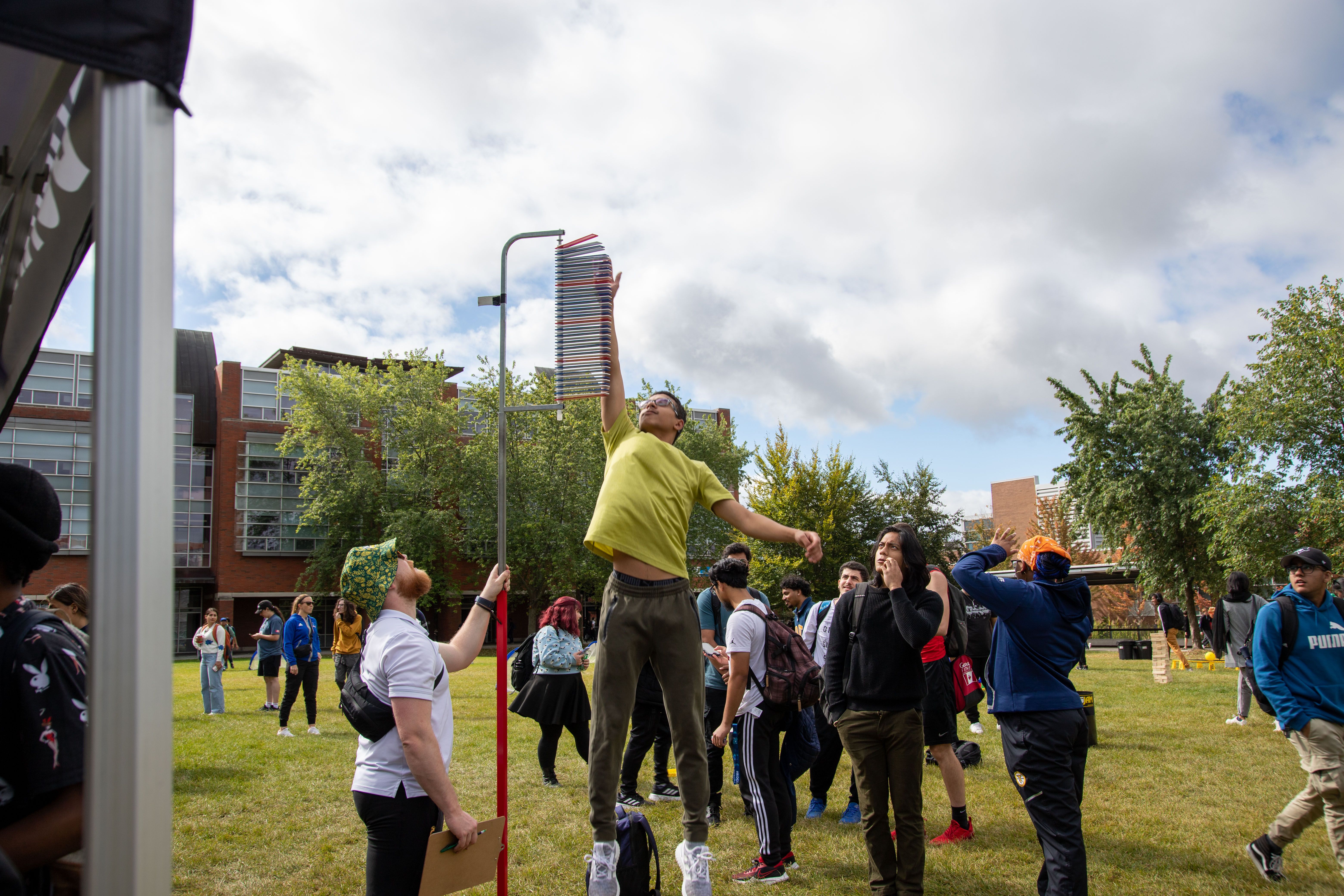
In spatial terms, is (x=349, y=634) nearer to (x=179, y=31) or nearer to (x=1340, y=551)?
(x=179, y=31)

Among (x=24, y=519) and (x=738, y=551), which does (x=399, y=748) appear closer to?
(x=24, y=519)

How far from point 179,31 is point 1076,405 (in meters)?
35.5

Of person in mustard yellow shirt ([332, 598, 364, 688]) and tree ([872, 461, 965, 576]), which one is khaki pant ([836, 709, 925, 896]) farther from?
tree ([872, 461, 965, 576])

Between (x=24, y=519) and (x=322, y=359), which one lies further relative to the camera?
(x=322, y=359)

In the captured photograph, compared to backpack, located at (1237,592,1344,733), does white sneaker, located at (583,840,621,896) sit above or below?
below

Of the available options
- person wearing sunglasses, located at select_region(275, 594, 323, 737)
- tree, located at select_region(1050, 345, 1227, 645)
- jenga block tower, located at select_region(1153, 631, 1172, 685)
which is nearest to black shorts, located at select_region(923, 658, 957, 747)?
person wearing sunglasses, located at select_region(275, 594, 323, 737)

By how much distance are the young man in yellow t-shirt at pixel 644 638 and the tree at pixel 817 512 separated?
36.7m

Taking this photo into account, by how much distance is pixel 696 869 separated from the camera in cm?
419

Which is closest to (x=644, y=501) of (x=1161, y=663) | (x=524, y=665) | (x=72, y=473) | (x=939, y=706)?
(x=939, y=706)

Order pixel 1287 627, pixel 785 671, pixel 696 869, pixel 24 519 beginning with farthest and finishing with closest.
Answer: pixel 785 671
pixel 1287 627
pixel 696 869
pixel 24 519

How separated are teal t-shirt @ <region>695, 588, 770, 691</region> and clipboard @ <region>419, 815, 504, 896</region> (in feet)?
12.5

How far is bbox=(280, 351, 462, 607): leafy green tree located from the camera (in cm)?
Answer: 4912

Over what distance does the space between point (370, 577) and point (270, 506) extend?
54156mm

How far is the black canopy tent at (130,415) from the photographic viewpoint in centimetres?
136
